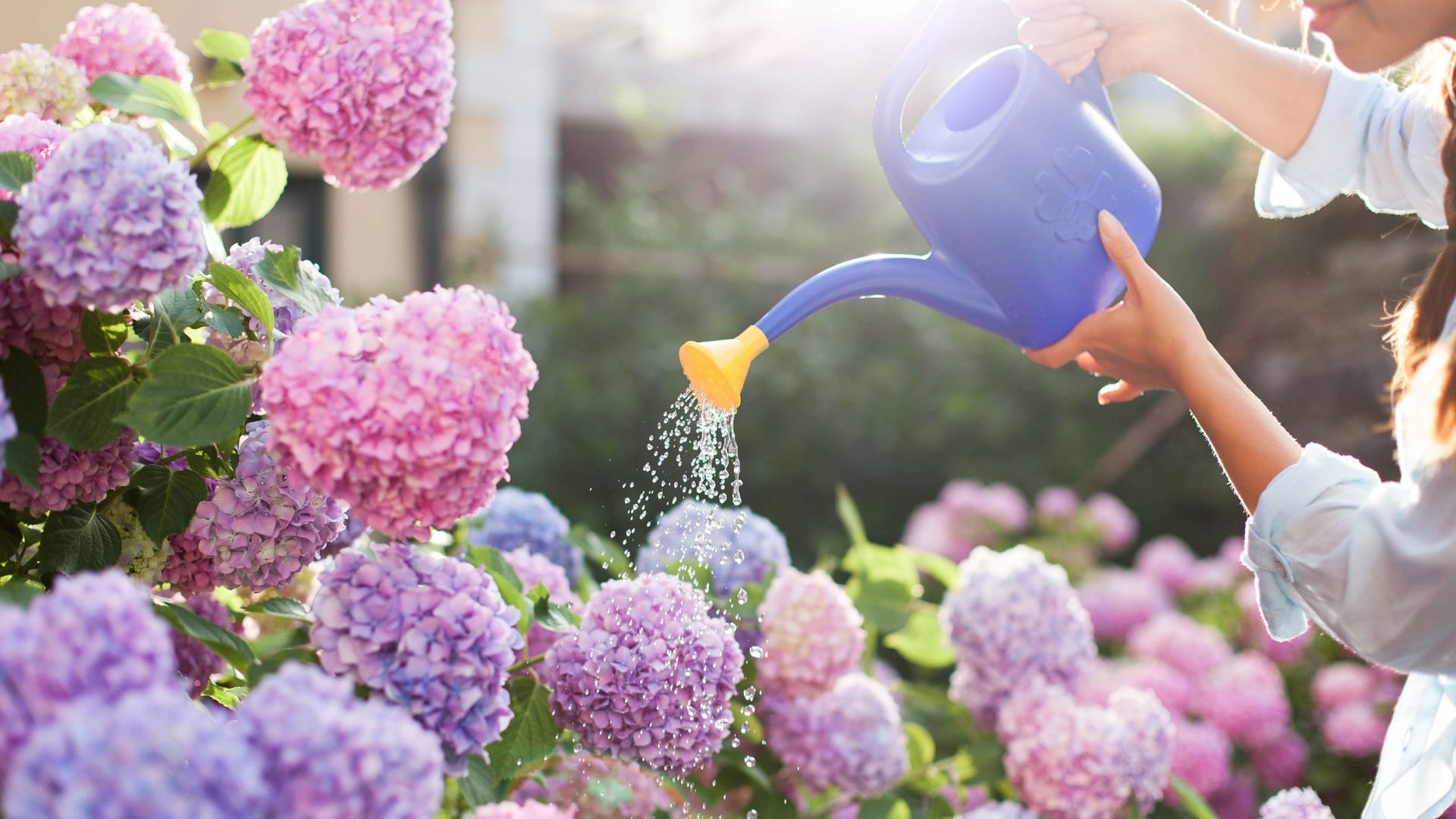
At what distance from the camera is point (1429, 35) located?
2.76 ft

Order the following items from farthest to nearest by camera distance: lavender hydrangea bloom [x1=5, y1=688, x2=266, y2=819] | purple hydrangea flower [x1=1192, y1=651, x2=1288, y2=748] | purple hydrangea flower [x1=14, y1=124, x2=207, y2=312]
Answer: purple hydrangea flower [x1=1192, y1=651, x2=1288, y2=748] < purple hydrangea flower [x1=14, y1=124, x2=207, y2=312] < lavender hydrangea bloom [x1=5, y1=688, x2=266, y2=819]

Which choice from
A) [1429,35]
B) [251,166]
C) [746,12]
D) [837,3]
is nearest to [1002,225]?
[1429,35]

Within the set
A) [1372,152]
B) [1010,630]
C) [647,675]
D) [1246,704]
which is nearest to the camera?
[647,675]

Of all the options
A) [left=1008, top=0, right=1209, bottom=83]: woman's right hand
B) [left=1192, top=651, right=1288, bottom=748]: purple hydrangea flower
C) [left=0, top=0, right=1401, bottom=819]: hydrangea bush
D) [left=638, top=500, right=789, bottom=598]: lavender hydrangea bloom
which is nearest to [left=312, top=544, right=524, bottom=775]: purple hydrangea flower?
[left=0, top=0, right=1401, bottom=819]: hydrangea bush

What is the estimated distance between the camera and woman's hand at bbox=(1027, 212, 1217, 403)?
877 millimetres

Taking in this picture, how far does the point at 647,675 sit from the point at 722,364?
9.4 inches

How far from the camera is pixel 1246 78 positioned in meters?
1.07

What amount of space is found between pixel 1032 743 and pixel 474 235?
355 cm

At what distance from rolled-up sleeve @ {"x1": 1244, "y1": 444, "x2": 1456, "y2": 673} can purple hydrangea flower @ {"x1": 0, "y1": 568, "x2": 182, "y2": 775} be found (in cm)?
72

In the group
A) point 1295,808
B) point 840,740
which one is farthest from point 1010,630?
point 1295,808

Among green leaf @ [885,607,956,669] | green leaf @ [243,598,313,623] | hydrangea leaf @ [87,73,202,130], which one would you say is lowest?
green leaf @ [885,607,956,669]

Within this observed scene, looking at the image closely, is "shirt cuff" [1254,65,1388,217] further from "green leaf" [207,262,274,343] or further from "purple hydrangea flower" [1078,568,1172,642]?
"purple hydrangea flower" [1078,568,1172,642]

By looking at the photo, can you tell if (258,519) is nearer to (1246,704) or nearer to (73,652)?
(73,652)

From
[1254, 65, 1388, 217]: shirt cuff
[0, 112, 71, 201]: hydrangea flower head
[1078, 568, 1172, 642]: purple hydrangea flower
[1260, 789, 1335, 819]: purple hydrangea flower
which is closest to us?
[0, 112, 71, 201]: hydrangea flower head
